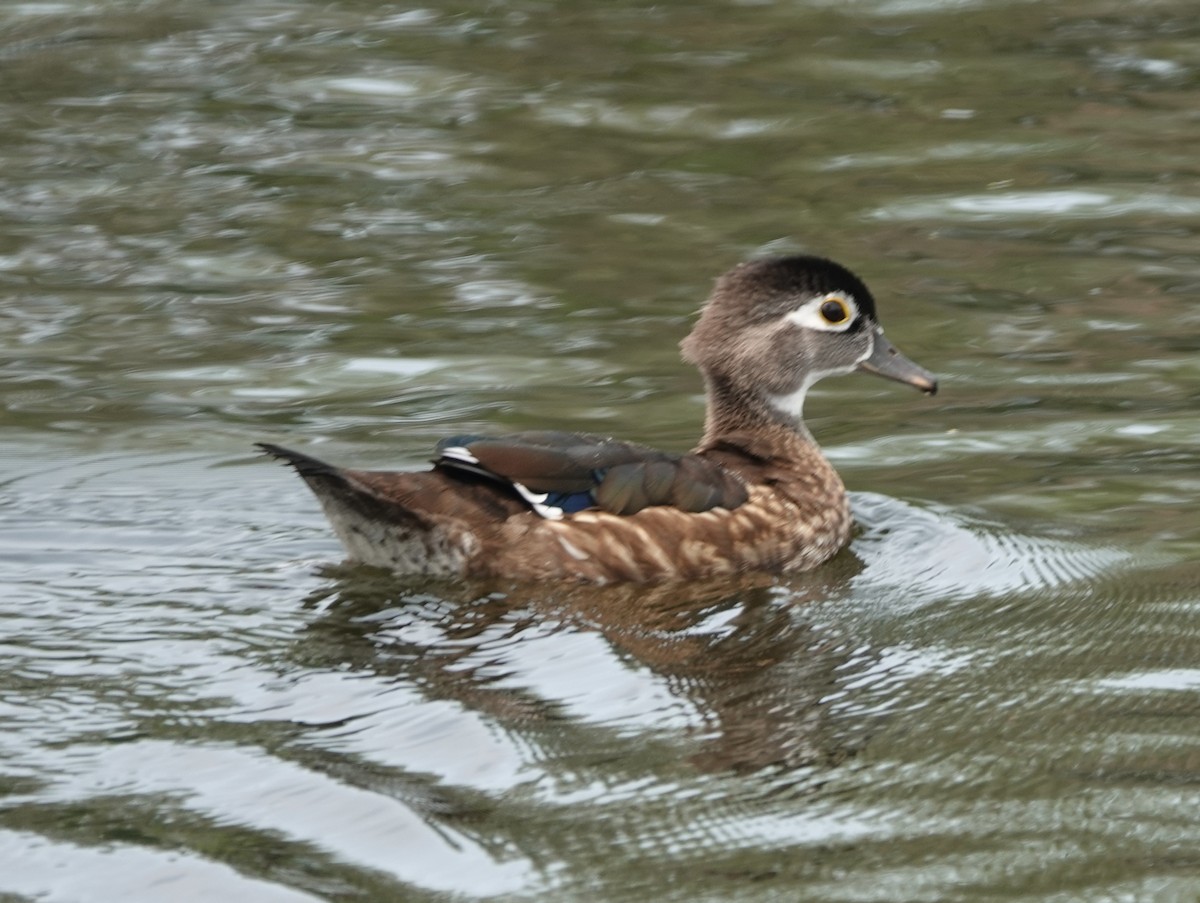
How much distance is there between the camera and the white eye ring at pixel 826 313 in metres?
8.67

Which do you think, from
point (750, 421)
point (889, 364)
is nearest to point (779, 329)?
point (750, 421)

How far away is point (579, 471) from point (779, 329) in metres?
1.34

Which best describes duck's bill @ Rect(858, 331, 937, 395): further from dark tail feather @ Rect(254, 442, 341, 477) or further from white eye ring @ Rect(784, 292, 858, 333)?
dark tail feather @ Rect(254, 442, 341, 477)

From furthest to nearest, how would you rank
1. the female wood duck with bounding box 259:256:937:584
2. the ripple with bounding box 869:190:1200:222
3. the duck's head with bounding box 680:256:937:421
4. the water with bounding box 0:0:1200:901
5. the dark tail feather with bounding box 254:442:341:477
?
the ripple with bounding box 869:190:1200:222, the duck's head with bounding box 680:256:937:421, the female wood duck with bounding box 259:256:937:584, the dark tail feather with bounding box 254:442:341:477, the water with bounding box 0:0:1200:901

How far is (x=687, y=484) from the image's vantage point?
7988 mm

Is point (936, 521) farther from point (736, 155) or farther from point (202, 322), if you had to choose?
point (736, 155)

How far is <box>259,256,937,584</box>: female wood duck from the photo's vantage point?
7594 millimetres

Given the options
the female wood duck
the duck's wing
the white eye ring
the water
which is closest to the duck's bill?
the female wood duck

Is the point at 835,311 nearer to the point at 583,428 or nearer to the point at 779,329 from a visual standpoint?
the point at 779,329

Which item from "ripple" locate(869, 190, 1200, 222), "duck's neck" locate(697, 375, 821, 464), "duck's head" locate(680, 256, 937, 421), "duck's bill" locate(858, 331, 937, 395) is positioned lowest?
"ripple" locate(869, 190, 1200, 222)

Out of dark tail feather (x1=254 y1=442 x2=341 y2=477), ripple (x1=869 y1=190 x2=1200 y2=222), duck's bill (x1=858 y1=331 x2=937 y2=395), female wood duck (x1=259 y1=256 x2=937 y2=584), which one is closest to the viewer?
dark tail feather (x1=254 y1=442 x2=341 y2=477)

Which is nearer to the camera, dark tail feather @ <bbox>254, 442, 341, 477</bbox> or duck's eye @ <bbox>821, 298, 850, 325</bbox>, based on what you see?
dark tail feather @ <bbox>254, 442, 341, 477</bbox>

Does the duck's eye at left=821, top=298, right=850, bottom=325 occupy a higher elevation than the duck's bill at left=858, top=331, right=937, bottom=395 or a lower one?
higher

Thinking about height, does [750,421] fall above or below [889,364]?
below
